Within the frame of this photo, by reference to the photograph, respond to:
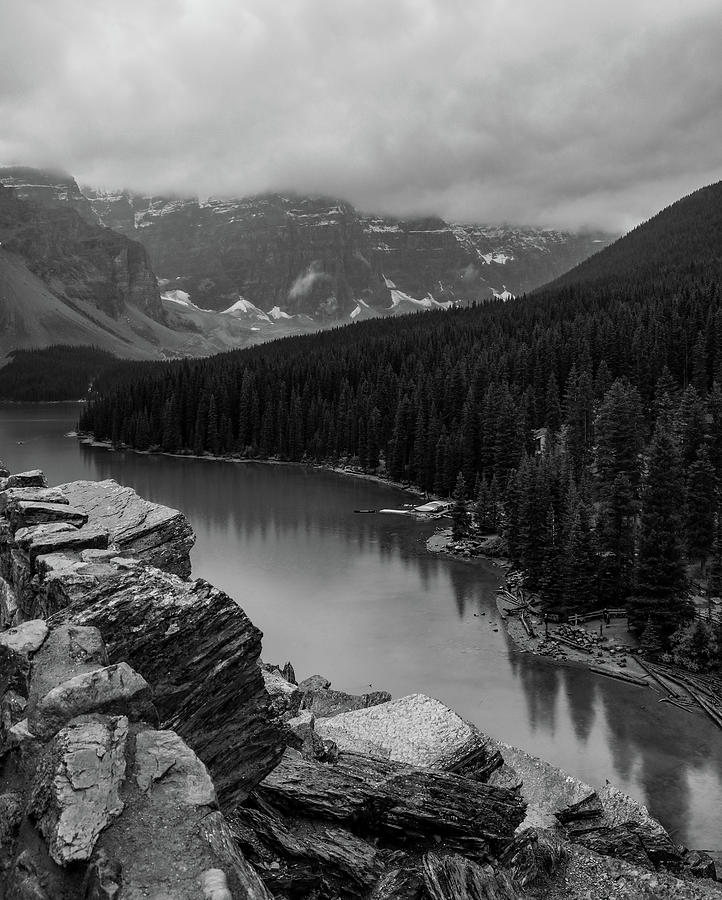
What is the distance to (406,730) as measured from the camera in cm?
1877

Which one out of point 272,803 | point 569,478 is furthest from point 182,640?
point 569,478

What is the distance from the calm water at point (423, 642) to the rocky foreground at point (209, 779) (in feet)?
47.0

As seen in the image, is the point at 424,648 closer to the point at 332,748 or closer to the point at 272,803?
the point at 332,748

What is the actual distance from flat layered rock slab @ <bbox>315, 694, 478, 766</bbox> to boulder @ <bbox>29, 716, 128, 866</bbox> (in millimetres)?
8614

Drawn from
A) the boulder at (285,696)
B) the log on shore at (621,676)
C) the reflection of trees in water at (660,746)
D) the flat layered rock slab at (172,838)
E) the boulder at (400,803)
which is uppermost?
the flat layered rock slab at (172,838)

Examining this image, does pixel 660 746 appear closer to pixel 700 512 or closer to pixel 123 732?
pixel 700 512

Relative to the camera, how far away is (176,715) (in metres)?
12.0

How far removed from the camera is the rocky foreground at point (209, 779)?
8.53 m

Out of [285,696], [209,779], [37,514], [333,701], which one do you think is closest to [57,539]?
[37,514]

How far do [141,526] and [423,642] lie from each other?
1242 inches

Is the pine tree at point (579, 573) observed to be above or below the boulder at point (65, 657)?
below

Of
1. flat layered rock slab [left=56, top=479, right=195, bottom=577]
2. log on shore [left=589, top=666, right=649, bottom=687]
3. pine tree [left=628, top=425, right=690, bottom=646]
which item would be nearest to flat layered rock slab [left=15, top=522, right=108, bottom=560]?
flat layered rock slab [left=56, top=479, right=195, bottom=577]

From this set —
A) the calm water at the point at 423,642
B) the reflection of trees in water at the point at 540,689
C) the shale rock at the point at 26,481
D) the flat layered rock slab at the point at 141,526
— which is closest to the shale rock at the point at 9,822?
the flat layered rock slab at the point at 141,526

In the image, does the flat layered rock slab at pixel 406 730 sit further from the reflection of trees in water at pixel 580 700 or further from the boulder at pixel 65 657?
the reflection of trees in water at pixel 580 700
